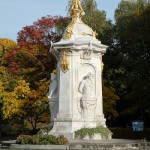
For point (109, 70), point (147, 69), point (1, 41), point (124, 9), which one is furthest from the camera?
point (1, 41)

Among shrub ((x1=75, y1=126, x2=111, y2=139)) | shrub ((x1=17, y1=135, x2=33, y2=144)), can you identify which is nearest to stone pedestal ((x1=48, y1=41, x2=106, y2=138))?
shrub ((x1=75, y1=126, x2=111, y2=139))

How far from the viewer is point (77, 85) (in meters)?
20.1

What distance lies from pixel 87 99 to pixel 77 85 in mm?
897

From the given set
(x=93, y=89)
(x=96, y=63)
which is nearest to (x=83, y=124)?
(x=93, y=89)

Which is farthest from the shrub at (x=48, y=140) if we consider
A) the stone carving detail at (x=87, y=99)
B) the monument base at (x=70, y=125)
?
the stone carving detail at (x=87, y=99)

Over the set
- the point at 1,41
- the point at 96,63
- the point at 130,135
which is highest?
the point at 1,41

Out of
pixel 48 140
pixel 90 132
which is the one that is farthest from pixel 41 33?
→ pixel 48 140

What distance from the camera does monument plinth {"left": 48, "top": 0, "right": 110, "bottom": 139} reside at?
19.7 metres

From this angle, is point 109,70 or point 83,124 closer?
point 83,124

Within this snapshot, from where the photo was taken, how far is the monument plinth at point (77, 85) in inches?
774

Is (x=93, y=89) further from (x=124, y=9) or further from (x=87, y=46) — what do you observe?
(x=124, y=9)

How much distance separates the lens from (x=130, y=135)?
30719 mm

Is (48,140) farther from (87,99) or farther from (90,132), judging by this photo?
(87,99)

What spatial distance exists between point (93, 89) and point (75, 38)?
9.21 ft
